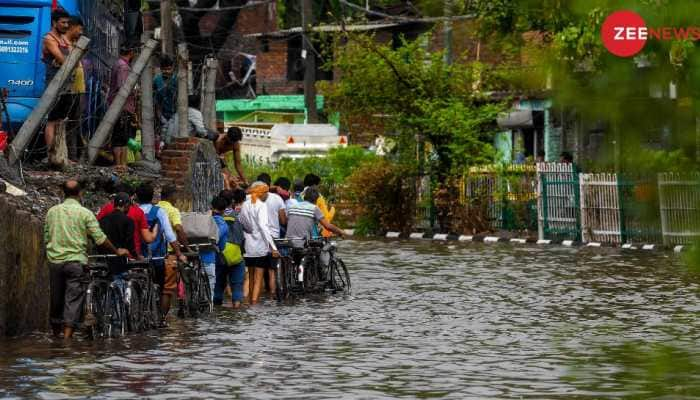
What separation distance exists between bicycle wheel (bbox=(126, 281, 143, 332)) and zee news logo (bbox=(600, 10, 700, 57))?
42.8ft

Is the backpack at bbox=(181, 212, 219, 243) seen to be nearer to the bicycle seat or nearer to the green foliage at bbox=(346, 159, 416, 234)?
the bicycle seat

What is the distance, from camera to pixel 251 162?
55062 mm

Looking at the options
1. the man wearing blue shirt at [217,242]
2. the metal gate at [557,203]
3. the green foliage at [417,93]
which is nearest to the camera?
the man wearing blue shirt at [217,242]

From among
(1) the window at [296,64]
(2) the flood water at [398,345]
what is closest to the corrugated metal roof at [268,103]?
(1) the window at [296,64]

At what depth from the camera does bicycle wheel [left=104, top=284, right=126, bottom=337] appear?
1492 centimetres

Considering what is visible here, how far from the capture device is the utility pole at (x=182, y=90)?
2458cm

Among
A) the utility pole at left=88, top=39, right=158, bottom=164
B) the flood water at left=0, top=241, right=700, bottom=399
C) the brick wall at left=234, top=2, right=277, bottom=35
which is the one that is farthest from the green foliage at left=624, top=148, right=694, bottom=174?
the brick wall at left=234, top=2, right=277, bottom=35

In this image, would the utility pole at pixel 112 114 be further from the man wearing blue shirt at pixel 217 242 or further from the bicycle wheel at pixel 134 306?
the bicycle wheel at pixel 134 306

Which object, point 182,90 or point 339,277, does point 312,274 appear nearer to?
point 339,277

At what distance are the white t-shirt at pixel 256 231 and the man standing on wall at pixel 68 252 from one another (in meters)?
5.95

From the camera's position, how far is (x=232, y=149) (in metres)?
26.4

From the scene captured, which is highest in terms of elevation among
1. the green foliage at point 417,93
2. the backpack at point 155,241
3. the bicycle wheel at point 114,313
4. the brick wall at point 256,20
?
the brick wall at point 256,20

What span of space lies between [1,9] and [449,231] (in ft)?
76.2

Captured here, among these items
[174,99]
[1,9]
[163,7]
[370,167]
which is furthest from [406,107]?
[1,9]
